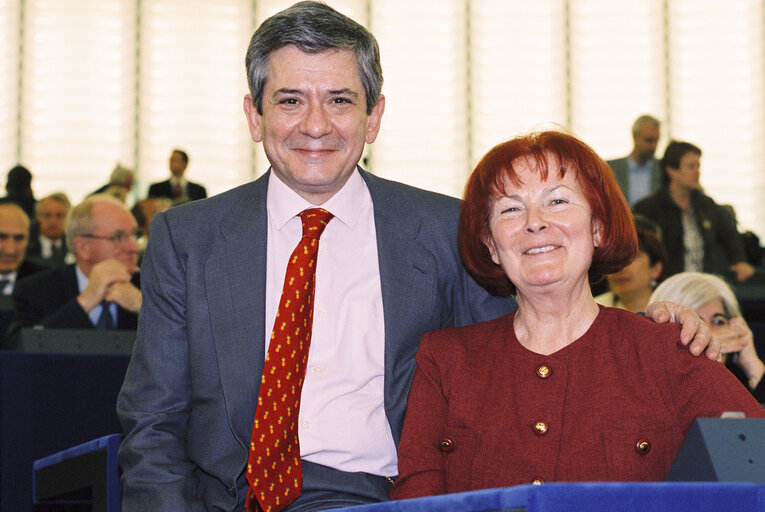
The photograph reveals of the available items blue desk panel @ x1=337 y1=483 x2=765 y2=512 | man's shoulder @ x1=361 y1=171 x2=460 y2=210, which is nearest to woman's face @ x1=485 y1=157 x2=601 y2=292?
man's shoulder @ x1=361 y1=171 x2=460 y2=210

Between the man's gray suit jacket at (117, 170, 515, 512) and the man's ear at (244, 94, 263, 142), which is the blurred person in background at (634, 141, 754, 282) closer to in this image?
the man's gray suit jacket at (117, 170, 515, 512)

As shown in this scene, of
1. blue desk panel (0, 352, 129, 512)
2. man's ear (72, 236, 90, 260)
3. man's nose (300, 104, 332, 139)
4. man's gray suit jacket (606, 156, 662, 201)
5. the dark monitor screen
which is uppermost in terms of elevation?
man's gray suit jacket (606, 156, 662, 201)

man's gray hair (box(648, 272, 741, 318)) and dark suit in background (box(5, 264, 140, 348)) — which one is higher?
man's gray hair (box(648, 272, 741, 318))

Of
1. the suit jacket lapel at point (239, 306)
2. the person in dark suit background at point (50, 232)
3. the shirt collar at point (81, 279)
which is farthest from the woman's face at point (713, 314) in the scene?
the person in dark suit background at point (50, 232)

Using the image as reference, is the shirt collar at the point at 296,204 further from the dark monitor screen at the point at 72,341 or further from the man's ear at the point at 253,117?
the dark monitor screen at the point at 72,341

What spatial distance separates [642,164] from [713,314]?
173 inches

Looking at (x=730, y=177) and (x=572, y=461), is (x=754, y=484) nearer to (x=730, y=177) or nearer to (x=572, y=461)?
(x=572, y=461)

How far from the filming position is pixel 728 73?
11781 millimetres

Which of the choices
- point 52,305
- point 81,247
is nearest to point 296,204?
point 52,305

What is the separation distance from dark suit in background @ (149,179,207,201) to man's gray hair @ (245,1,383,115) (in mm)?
7181

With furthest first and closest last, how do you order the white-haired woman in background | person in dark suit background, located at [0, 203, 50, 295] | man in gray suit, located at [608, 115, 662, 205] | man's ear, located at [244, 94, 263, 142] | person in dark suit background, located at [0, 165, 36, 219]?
person in dark suit background, located at [0, 165, 36, 219]
man in gray suit, located at [608, 115, 662, 205]
person in dark suit background, located at [0, 203, 50, 295]
the white-haired woman in background
man's ear, located at [244, 94, 263, 142]

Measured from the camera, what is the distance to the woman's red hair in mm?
2248

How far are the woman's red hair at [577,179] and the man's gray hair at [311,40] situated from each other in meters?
0.39

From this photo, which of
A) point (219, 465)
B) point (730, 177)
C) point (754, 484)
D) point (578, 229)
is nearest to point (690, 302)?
point (578, 229)
